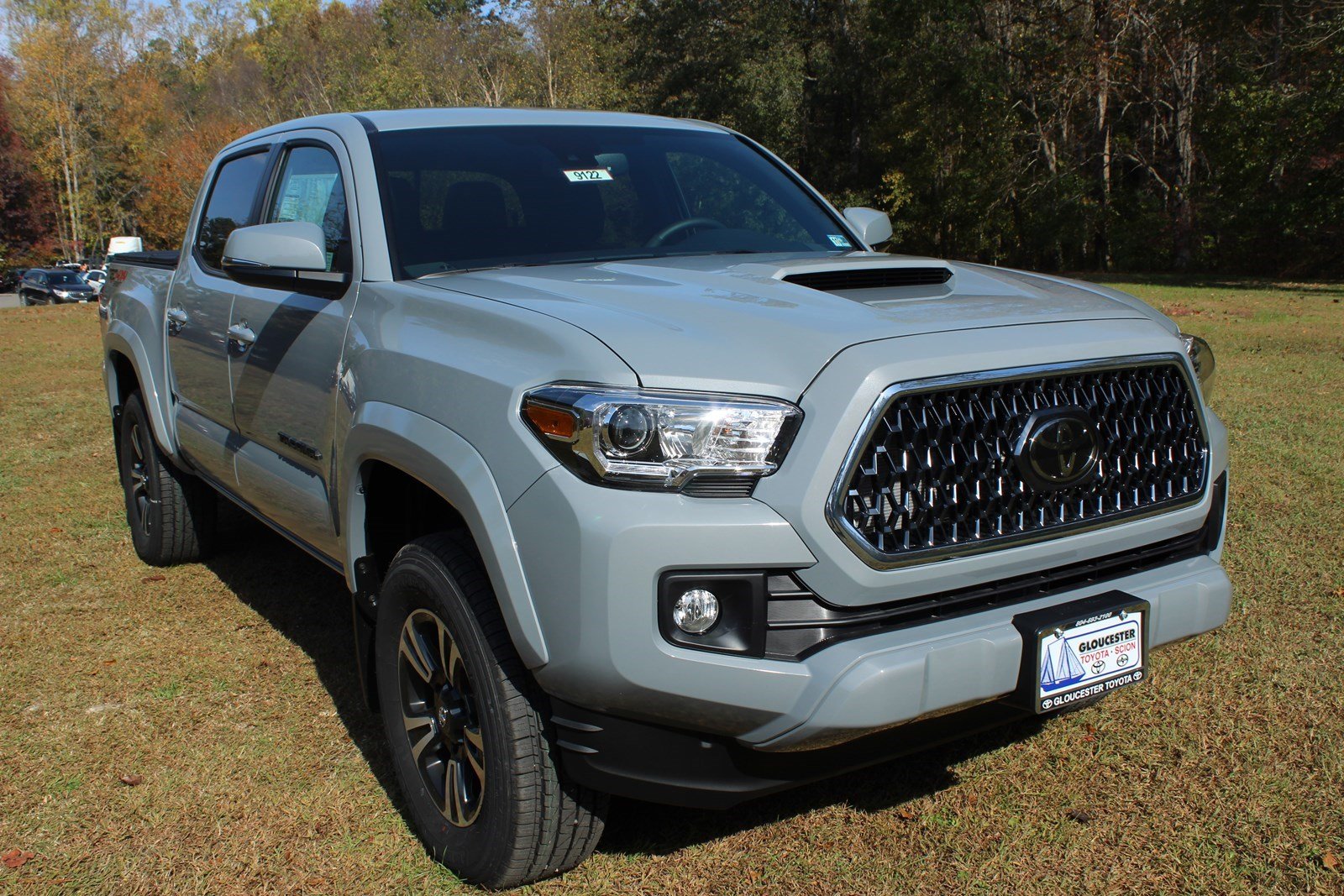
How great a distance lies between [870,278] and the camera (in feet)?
10.1

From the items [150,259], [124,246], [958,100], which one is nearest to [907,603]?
[150,259]

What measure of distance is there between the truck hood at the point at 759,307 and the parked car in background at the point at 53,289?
133 ft

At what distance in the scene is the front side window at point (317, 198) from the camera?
353cm

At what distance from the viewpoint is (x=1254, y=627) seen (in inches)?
174

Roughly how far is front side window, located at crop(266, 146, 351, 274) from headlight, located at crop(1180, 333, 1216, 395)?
2368 millimetres

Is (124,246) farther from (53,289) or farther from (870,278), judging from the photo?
(53,289)

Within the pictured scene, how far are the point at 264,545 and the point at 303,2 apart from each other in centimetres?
10898

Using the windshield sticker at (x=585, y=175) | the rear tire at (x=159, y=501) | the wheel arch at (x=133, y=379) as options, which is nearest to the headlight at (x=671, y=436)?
the windshield sticker at (x=585, y=175)

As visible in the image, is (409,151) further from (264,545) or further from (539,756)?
(264,545)

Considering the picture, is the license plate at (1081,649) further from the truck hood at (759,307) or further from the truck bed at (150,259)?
the truck bed at (150,259)

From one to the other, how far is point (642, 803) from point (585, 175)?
199 cm

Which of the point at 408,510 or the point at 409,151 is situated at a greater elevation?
the point at 409,151

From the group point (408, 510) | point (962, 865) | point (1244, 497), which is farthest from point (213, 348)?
point (1244, 497)

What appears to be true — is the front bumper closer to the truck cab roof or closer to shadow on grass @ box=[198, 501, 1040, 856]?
shadow on grass @ box=[198, 501, 1040, 856]
